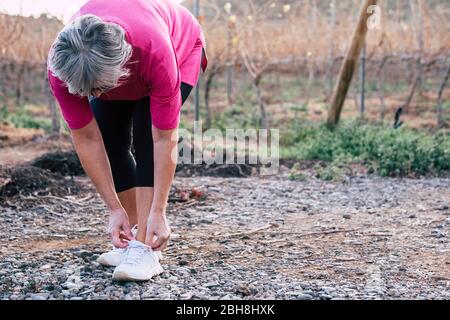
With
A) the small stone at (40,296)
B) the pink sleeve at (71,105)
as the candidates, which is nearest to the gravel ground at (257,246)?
the small stone at (40,296)

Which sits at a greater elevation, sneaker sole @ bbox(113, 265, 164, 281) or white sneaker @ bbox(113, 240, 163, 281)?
white sneaker @ bbox(113, 240, 163, 281)

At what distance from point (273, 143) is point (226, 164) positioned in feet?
8.26

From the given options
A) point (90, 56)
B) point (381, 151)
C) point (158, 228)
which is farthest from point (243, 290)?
point (381, 151)

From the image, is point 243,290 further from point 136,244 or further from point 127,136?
point 127,136

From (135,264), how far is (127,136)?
548 millimetres

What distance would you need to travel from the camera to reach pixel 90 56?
2.01 meters

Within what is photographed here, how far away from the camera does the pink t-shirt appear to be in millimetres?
2164

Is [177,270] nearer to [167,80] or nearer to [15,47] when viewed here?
[167,80]

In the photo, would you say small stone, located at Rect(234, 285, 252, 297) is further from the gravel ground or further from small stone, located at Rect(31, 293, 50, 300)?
small stone, located at Rect(31, 293, 50, 300)

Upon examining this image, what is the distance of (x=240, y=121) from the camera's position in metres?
11.5

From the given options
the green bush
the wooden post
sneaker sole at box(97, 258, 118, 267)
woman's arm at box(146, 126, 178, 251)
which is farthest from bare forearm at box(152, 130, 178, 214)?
the wooden post

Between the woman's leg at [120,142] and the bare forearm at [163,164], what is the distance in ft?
1.11

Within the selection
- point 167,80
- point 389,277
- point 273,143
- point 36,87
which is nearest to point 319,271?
point 389,277

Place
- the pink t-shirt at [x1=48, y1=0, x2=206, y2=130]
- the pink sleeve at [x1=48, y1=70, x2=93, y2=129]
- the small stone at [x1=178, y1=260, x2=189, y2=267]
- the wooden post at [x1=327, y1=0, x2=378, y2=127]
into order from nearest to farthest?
the pink t-shirt at [x1=48, y1=0, x2=206, y2=130] < the pink sleeve at [x1=48, y1=70, x2=93, y2=129] < the small stone at [x1=178, y1=260, x2=189, y2=267] < the wooden post at [x1=327, y1=0, x2=378, y2=127]
